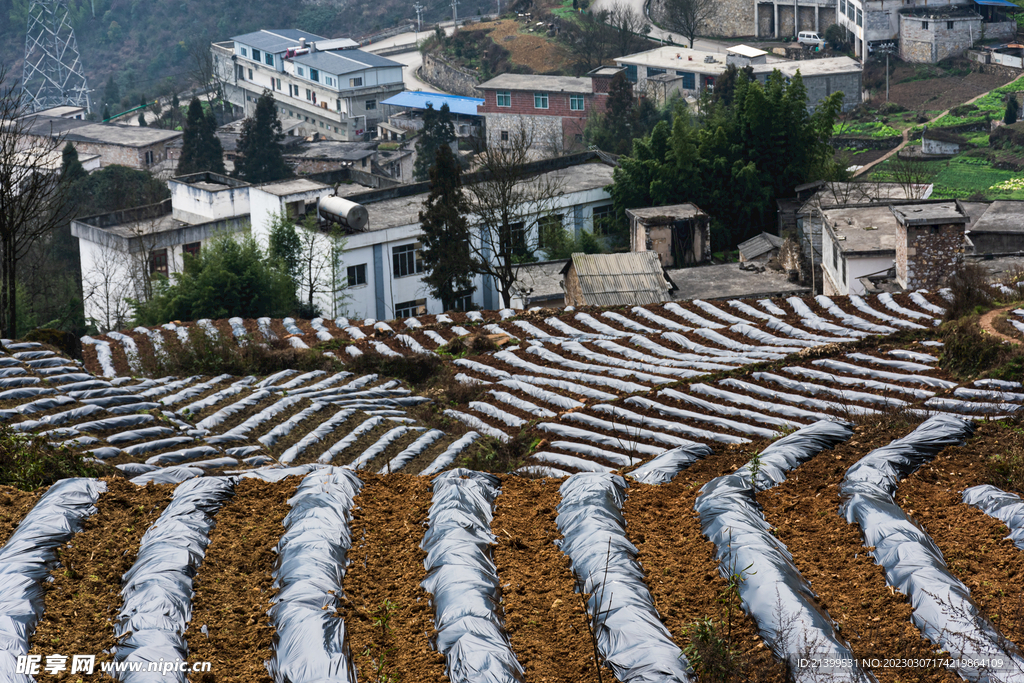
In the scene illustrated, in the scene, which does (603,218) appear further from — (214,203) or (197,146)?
(197,146)

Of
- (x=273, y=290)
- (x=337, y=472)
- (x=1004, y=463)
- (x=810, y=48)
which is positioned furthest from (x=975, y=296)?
(x=810, y=48)

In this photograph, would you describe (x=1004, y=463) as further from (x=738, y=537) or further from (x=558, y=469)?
(x=558, y=469)

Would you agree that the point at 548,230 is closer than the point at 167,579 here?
No

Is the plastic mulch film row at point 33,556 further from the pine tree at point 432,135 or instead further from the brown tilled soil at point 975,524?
the pine tree at point 432,135

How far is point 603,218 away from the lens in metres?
35.3

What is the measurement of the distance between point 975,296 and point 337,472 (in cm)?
955

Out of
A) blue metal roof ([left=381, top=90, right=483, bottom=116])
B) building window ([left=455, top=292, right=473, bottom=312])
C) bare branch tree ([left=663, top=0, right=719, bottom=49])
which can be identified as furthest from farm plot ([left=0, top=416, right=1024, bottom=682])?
bare branch tree ([left=663, top=0, right=719, bottom=49])

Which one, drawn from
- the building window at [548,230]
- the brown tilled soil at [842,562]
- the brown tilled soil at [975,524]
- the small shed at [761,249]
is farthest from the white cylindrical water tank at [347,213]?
the brown tilled soil at [975,524]

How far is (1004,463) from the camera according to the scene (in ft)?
22.8

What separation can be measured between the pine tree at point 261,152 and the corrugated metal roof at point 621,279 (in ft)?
108

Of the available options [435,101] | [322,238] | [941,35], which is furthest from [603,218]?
[941,35]

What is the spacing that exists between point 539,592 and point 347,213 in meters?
26.9

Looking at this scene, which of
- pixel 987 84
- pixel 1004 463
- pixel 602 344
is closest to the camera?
pixel 1004 463

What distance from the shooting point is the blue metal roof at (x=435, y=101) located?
197 ft
